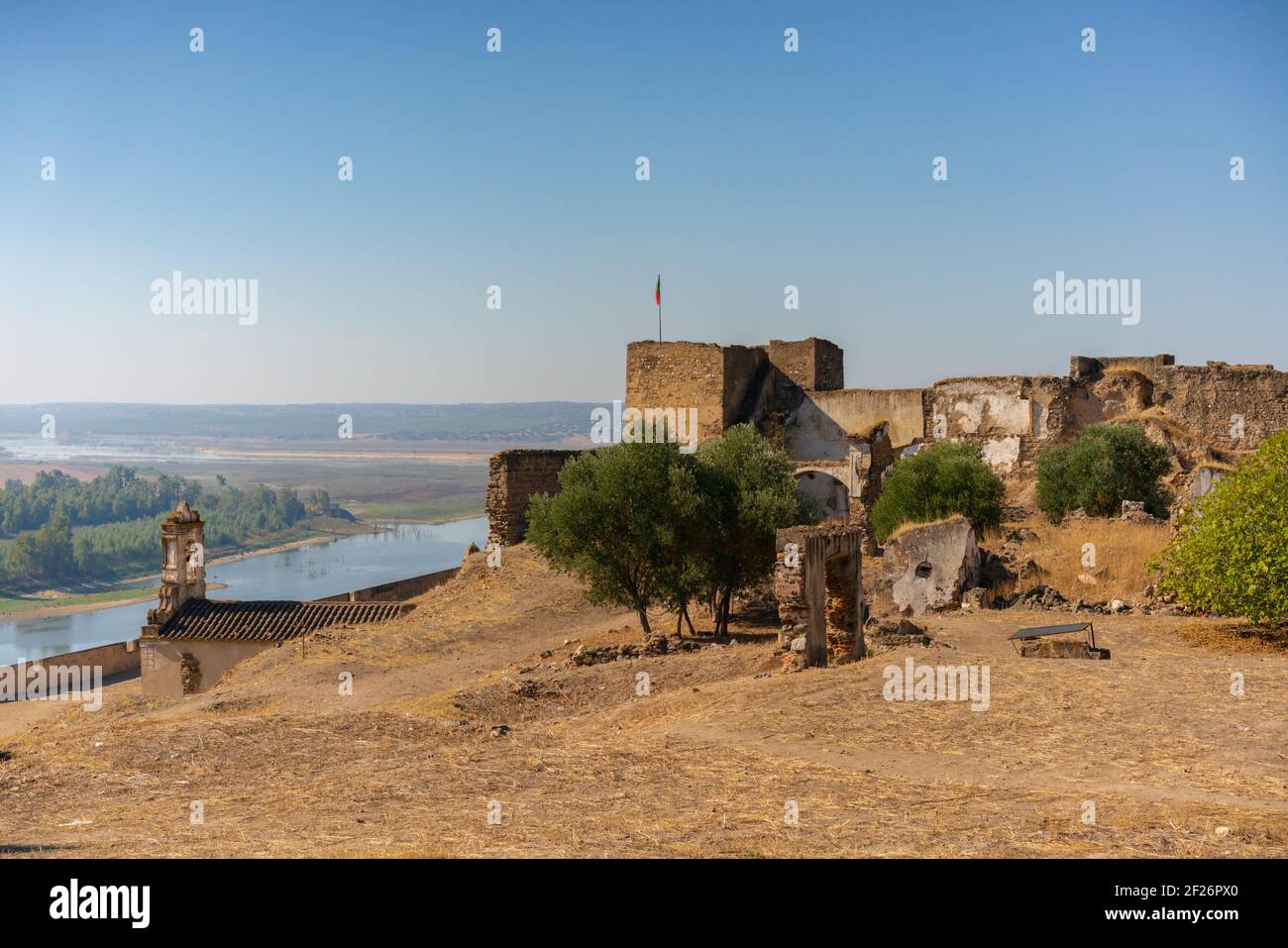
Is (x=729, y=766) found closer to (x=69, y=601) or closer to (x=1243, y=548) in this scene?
(x=1243, y=548)

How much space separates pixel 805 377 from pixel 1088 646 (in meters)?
22.7

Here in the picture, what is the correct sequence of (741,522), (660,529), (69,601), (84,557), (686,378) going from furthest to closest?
(84,557)
(69,601)
(686,378)
(741,522)
(660,529)

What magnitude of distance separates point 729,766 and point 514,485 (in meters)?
18.3

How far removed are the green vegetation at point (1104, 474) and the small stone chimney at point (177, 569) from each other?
60.1ft

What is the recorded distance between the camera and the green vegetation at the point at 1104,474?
22.4 metres

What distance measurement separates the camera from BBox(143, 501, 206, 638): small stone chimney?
24.8m

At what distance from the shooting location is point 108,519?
112m

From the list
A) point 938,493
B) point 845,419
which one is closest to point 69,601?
point 845,419

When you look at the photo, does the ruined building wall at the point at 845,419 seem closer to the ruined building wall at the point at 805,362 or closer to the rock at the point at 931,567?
the ruined building wall at the point at 805,362

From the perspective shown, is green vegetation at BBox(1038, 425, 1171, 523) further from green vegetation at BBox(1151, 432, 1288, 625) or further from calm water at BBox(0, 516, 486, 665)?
calm water at BBox(0, 516, 486, 665)

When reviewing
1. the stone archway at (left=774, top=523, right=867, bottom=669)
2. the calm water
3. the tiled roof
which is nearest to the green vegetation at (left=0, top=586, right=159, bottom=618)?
the calm water

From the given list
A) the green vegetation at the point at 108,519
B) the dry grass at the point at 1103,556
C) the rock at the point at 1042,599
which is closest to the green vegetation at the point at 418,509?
the green vegetation at the point at 108,519
